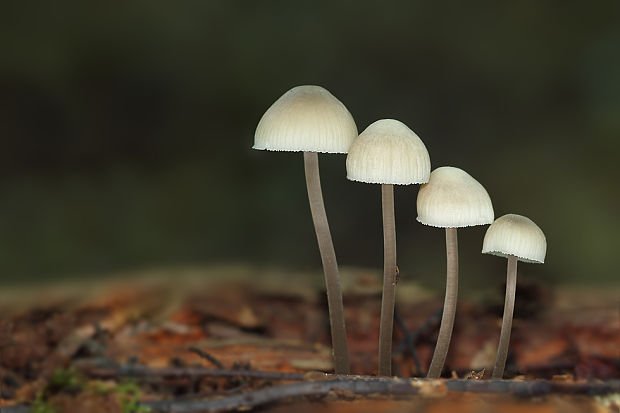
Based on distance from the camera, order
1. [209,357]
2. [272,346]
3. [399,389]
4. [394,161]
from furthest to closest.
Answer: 1. [272,346]
2. [209,357]
3. [394,161]
4. [399,389]

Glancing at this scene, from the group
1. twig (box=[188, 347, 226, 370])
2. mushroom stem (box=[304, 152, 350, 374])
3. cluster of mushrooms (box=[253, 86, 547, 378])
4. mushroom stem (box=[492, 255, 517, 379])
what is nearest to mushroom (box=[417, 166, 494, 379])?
cluster of mushrooms (box=[253, 86, 547, 378])

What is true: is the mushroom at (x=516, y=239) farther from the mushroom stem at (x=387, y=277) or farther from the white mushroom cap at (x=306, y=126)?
the white mushroom cap at (x=306, y=126)

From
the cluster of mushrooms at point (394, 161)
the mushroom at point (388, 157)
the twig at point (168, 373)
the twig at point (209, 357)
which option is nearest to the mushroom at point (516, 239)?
the cluster of mushrooms at point (394, 161)

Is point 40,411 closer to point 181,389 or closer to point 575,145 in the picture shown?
point 181,389

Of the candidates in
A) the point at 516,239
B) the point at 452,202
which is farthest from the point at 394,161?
the point at 516,239

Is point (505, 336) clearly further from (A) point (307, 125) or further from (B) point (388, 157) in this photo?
(A) point (307, 125)

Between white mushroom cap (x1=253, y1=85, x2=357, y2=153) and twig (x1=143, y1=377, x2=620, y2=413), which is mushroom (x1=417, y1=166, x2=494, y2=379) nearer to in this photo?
white mushroom cap (x1=253, y1=85, x2=357, y2=153)

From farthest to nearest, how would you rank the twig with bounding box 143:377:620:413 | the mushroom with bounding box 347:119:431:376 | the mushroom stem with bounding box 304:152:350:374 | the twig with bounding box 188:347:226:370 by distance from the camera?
the mushroom stem with bounding box 304:152:350:374
the twig with bounding box 188:347:226:370
the mushroom with bounding box 347:119:431:376
the twig with bounding box 143:377:620:413

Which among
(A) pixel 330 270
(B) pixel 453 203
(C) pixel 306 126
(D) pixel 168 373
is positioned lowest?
(D) pixel 168 373
